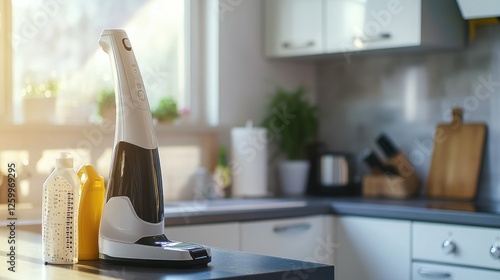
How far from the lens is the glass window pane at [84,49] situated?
324cm

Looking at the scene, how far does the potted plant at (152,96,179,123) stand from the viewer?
3.58 m

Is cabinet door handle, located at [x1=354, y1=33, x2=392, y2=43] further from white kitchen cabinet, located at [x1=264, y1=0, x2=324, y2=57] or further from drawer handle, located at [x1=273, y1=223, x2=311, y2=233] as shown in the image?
drawer handle, located at [x1=273, y1=223, x2=311, y2=233]

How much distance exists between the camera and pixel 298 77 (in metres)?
4.18

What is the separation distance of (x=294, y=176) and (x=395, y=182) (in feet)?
1.71

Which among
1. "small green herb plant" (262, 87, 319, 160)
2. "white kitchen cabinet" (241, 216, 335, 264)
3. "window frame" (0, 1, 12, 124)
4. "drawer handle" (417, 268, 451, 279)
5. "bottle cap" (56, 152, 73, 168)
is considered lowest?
"drawer handle" (417, 268, 451, 279)

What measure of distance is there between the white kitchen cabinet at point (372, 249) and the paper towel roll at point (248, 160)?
529mm

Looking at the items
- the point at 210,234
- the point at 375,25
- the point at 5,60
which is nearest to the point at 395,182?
the point at 375,25

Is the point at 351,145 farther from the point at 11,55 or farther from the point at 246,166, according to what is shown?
the point at 11,55

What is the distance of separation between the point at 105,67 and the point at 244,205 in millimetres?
882

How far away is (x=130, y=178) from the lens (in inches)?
70.1

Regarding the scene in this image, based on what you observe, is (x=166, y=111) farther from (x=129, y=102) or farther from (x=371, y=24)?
(x=129, y=102)

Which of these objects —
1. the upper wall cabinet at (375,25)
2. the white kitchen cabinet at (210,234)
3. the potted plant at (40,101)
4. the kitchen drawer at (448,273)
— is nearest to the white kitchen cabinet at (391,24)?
the upper wall cabinet at (375,25)

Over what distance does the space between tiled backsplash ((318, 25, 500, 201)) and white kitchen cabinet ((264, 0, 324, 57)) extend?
37 centimetres

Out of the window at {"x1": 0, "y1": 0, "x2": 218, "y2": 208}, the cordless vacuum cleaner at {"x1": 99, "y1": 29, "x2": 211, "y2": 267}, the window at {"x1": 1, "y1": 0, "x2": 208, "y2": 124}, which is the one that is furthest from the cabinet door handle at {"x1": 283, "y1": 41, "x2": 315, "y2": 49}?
the cordless vacuum cleaner at {"x1": 99, "y1": 29, "x2": 211, "y2": 267}
